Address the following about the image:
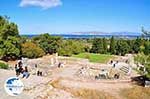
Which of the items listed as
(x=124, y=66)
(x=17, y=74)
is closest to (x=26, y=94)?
(x=17, y=74)

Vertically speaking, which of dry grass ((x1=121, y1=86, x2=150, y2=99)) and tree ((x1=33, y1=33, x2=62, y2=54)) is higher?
tree ((x1=33, y1=33, x2=62, y2=54))

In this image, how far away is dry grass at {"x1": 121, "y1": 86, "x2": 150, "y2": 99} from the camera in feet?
71.2

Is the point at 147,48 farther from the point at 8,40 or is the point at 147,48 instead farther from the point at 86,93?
the point at 8,40

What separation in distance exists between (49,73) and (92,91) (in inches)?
401

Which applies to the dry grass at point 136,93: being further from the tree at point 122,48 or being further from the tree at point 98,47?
the tree at point 122,48

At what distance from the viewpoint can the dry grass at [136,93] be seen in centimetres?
2170

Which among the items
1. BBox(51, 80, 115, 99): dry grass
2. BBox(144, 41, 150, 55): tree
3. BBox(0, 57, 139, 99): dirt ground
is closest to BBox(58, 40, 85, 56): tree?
BBox(144, 41, 150, 55): tree

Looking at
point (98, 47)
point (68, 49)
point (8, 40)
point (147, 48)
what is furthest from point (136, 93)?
point (98, 47)

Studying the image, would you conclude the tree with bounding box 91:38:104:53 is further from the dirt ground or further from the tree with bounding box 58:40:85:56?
the dirt ground

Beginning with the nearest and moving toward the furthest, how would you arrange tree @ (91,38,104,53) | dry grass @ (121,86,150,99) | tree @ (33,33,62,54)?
dry grass @ (121,86,150,99)
tree @ (33,33,62,54)
tree @ (91,38,104,53)

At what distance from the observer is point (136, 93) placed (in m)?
22.7

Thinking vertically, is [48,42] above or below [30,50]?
above

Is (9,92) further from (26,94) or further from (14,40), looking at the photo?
(14,40)

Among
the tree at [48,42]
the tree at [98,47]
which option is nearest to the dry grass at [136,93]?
the tree at [48,42]
